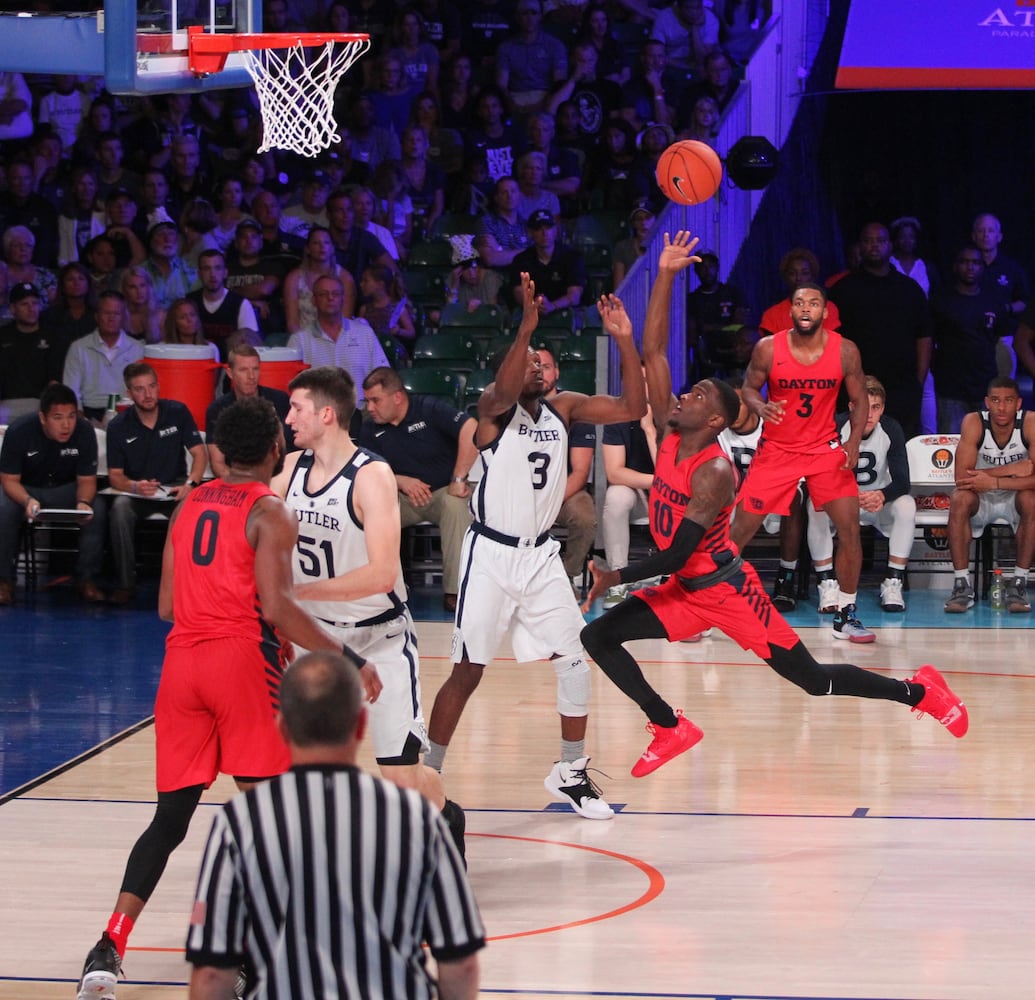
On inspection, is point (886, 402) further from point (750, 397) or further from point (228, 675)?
point (228, 675)

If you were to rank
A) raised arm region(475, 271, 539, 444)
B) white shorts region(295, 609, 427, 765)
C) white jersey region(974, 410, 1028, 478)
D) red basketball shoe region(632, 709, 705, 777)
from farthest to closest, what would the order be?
1. white jersey region(974, 410, 1028, 478)
2. red basketball shoe region(632, 709, 705, 777)
3. raised arm region(475, 271, 539, 444)
4. white shorts region(295, 609, 427, 765)

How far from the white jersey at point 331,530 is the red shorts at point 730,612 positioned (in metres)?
1.63

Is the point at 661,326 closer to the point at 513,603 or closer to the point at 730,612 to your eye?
the point at 730,612

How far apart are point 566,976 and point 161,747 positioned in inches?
48.6

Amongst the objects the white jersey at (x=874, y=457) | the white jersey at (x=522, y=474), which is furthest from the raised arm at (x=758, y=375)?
the white jersey at (x=522, y=474)

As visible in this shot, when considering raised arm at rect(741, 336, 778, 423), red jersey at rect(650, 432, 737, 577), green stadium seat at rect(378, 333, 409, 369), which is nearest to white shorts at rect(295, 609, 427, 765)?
red jersey at rect(650, 432, 737, 577)

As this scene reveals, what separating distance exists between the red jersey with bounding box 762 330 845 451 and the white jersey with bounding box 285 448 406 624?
4.65m

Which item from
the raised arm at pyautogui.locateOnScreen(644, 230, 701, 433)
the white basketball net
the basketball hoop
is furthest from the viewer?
the white basketball net

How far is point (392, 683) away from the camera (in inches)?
208

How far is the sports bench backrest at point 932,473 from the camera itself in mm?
11219

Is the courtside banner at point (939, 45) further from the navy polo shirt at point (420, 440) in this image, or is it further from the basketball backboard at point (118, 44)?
the basketball backboard at point (118, 44)

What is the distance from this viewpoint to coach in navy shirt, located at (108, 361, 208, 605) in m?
10.8

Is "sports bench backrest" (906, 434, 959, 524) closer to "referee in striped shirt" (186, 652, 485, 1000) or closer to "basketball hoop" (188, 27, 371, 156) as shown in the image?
"basketball hoop" (188, 27, 371, 156)

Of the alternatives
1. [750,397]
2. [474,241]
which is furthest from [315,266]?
[750,397]
